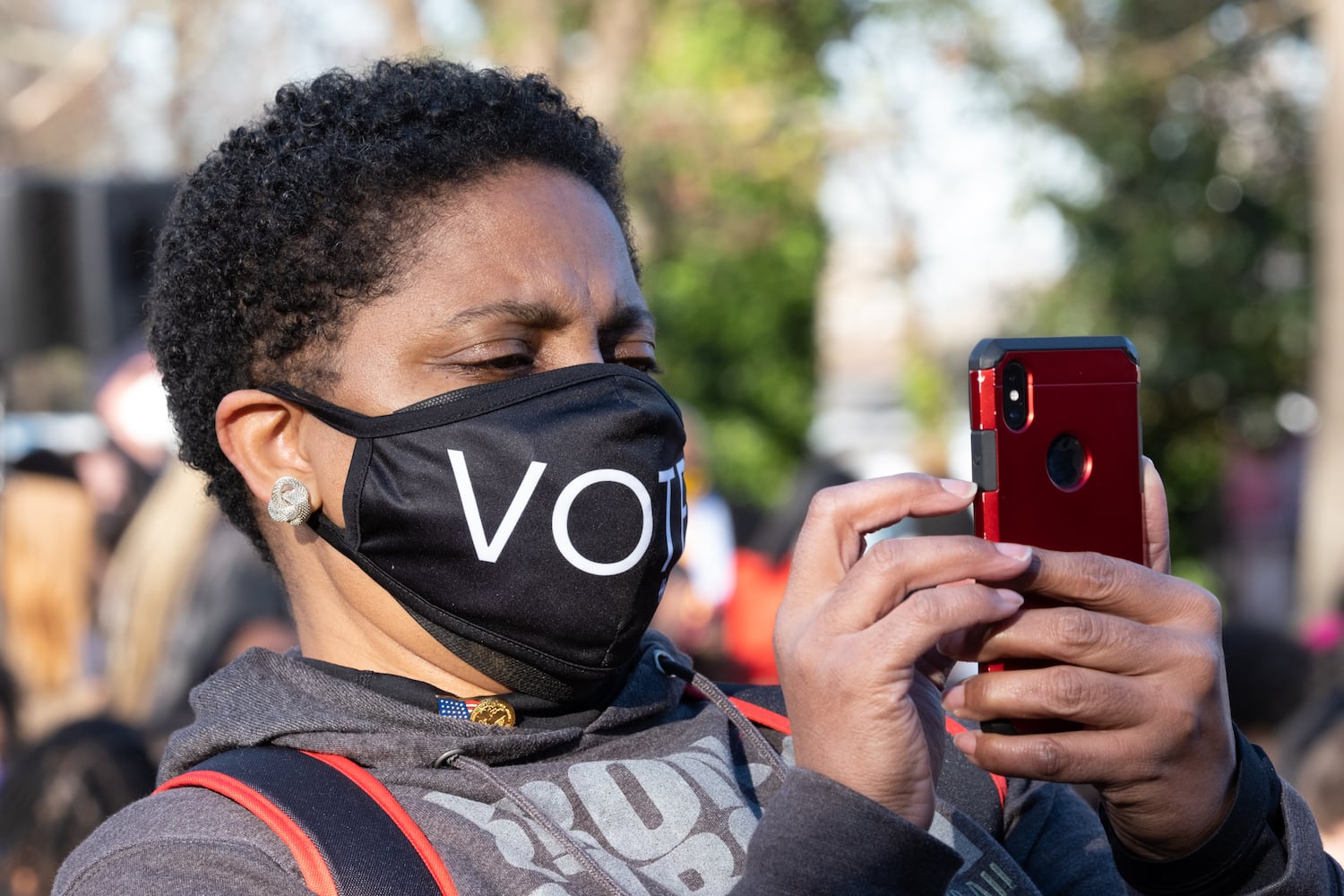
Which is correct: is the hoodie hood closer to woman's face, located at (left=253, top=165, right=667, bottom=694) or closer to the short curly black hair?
woman's face, located at (left=253, top=165, right=667, bottom=694)

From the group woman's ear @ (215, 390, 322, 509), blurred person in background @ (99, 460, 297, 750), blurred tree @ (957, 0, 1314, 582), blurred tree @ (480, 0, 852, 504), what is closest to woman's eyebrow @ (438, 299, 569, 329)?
woman's ear @ (215, 390, 322, 509)

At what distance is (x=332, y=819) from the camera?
5.03 ft

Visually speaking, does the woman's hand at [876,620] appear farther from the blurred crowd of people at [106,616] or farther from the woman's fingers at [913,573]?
the blurred crowd of people at [106,616]

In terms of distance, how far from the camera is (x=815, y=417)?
599 inches

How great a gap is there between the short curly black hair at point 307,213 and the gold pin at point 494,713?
469 mm

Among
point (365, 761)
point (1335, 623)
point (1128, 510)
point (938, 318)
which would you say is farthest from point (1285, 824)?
point (938, 318)

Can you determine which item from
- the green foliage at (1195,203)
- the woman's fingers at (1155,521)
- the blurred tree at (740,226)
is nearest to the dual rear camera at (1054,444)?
the woman's fingers at (1155,521)

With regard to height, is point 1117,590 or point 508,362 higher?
point 508,362

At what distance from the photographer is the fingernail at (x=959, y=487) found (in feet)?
4.60

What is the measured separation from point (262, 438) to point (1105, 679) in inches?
44.6

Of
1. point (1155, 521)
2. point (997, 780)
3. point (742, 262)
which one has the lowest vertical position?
point (997, 780)

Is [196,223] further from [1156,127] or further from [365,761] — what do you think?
[1156,127]

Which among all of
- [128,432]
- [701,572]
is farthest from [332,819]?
[128,432]

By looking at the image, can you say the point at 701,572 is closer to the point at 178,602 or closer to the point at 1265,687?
the point at 178,602
